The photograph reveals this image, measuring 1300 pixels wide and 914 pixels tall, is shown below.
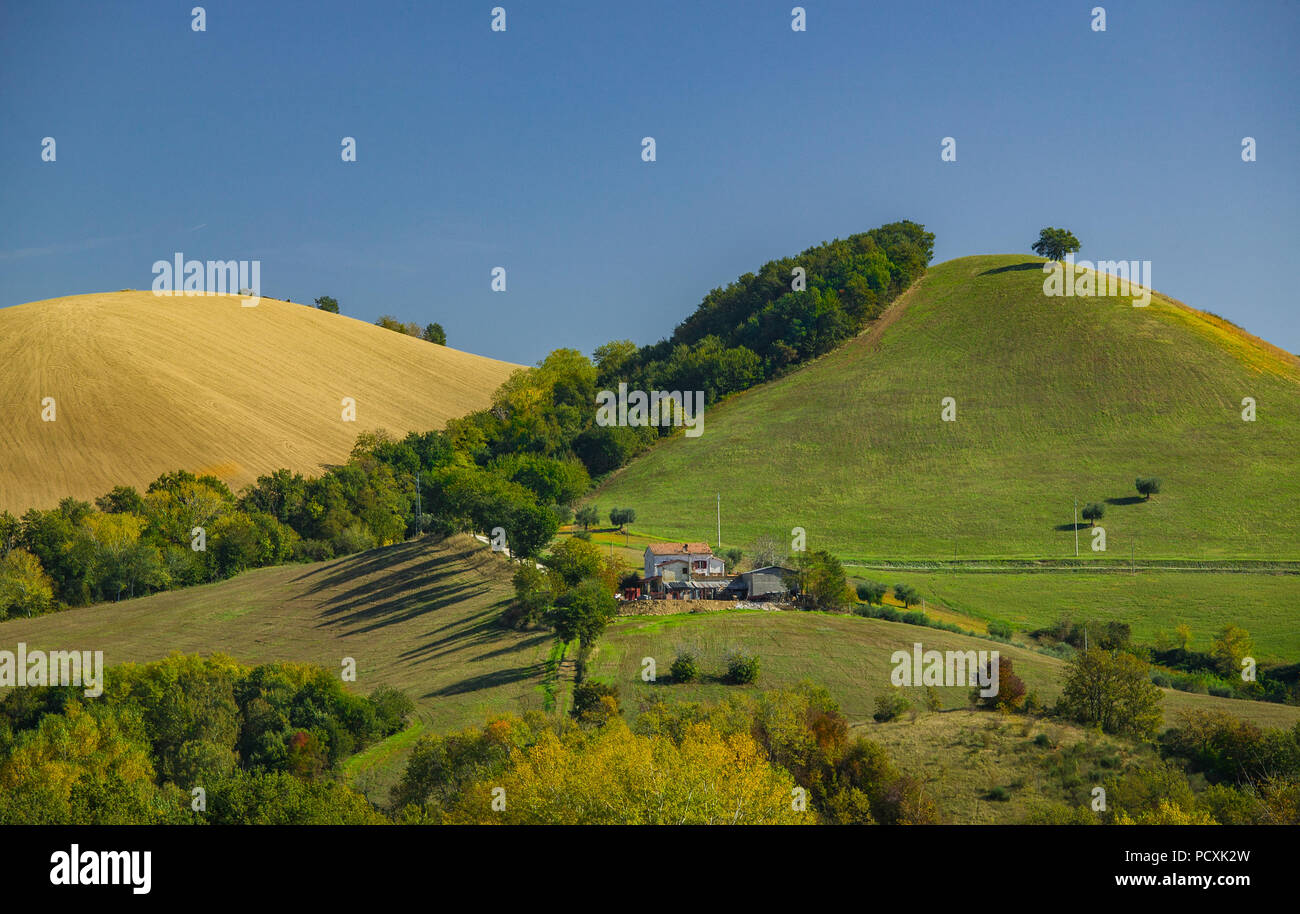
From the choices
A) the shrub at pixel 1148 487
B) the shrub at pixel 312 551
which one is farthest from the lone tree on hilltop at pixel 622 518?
the shrub at pixel 1148 487

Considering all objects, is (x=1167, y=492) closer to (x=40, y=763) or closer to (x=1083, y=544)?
(x=1083, y=544)

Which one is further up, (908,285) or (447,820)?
(908,285)

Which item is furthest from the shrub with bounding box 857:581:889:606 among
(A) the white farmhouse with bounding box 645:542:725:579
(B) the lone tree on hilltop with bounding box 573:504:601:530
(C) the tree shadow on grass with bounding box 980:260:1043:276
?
(C) the tree shadow on grass with bounding box 980:260:1043:276

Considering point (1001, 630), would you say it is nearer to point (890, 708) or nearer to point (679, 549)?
point (890, 708)

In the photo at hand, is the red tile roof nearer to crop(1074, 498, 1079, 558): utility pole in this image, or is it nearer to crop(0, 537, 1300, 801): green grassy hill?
crop(0, 537, 1300, 801): green grassy hill

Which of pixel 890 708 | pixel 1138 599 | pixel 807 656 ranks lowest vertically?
pixel 890 708

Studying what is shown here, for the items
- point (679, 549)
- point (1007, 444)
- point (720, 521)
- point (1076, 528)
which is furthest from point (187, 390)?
point (1076, 528)
